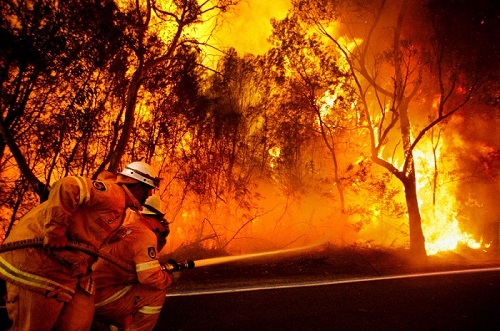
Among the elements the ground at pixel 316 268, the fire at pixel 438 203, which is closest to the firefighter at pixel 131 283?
the ground at pixel 316 268

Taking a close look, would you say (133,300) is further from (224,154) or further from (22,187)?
(224,154)

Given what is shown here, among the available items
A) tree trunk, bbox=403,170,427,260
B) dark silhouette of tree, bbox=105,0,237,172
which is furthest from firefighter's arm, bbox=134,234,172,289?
tree trunk, bbox=403,170,427,260

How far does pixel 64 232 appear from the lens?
300 cm

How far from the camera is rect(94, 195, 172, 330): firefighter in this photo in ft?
12.1

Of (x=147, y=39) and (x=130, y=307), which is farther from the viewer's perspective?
(x=147, y=39)

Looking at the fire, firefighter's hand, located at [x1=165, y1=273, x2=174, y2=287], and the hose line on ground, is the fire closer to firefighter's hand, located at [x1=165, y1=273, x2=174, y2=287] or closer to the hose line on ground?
firefighter's hand, located at [x1=165, y1=273, x2=174, y2=287]

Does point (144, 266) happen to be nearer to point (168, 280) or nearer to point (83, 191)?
point (168, 280)

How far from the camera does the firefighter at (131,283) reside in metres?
3.68

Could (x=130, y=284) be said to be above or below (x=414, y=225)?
below

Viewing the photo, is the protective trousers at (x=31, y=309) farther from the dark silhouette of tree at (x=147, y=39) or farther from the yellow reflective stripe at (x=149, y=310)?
the dark silhouette of tree at (x=147, y=39)

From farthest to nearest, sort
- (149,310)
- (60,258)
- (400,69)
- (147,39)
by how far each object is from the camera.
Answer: (400,69)
(147,39)
(149,310)
(60,258)

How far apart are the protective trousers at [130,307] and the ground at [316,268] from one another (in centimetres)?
340

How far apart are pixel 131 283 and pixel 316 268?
705 centimetres

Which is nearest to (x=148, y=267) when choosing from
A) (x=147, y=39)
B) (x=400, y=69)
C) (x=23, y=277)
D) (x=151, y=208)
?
(x=151, y=208)
